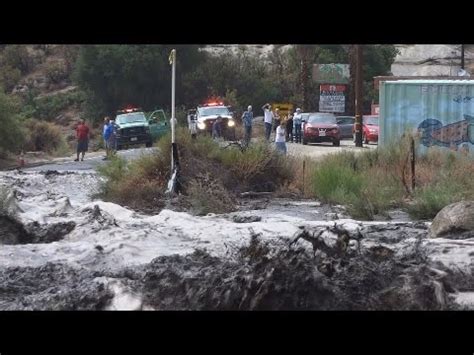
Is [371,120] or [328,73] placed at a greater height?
[328,73]

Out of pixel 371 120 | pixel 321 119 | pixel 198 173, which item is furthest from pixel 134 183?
pixel 371 120

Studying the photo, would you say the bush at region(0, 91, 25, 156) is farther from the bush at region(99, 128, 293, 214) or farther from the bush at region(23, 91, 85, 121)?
the bush at region(23, 91, 85, 121)

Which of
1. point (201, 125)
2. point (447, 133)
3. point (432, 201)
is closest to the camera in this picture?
point (432, 201)

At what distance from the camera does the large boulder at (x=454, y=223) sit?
15.6 meters

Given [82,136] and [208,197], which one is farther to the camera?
[82,136]

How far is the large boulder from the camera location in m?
15.6

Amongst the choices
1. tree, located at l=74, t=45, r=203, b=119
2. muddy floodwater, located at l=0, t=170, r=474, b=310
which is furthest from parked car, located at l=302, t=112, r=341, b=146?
muddy floodwater, located at l=0, t=170, r=474, b=310

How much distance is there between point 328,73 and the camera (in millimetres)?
48094

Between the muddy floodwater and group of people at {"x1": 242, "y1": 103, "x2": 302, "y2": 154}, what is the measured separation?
251 inches

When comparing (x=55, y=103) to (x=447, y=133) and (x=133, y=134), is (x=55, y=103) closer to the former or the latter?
(x=133, y=134)

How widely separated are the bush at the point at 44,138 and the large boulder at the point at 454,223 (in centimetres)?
2621

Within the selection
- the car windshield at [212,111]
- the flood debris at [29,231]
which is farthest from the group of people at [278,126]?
the flood debris at [29,231]

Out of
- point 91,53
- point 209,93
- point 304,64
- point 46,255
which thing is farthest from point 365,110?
point 46,255

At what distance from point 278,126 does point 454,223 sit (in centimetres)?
1277
